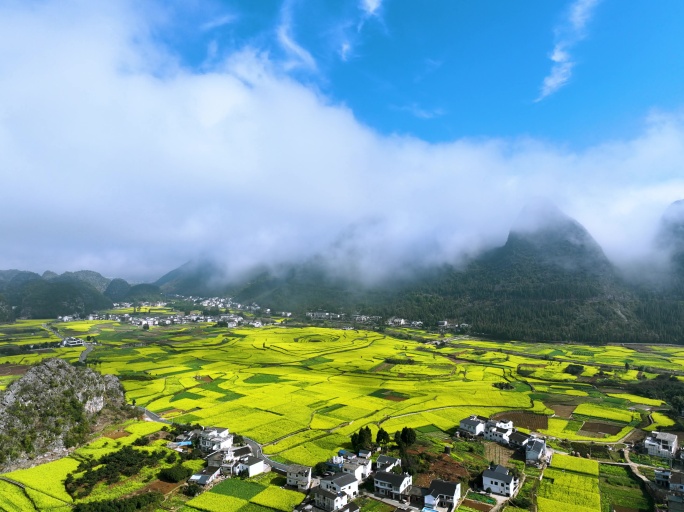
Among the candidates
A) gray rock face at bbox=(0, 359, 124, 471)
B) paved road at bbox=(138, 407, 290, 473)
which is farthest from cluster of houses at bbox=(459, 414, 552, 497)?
gray rock face at bbox=(0, 359, 124, 471)

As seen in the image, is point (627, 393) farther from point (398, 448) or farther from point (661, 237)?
point (661, 237)

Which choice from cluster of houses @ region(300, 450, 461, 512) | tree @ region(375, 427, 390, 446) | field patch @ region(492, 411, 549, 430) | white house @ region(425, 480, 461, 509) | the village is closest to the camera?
cluster of houses @ region(300, 450, 461, 512)

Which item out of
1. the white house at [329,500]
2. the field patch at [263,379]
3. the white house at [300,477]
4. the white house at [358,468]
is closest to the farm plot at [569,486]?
the white house at [358,468]

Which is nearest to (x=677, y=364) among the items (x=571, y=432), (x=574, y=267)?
(x=571, y=432)

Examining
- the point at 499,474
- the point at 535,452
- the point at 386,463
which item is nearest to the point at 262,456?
the point at 386,463

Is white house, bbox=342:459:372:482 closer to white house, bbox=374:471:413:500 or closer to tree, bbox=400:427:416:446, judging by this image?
white house, bbox=374:471:413:500

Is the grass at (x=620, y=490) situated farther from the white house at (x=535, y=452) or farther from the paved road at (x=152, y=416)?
the paved road at (x=152, y=416)
